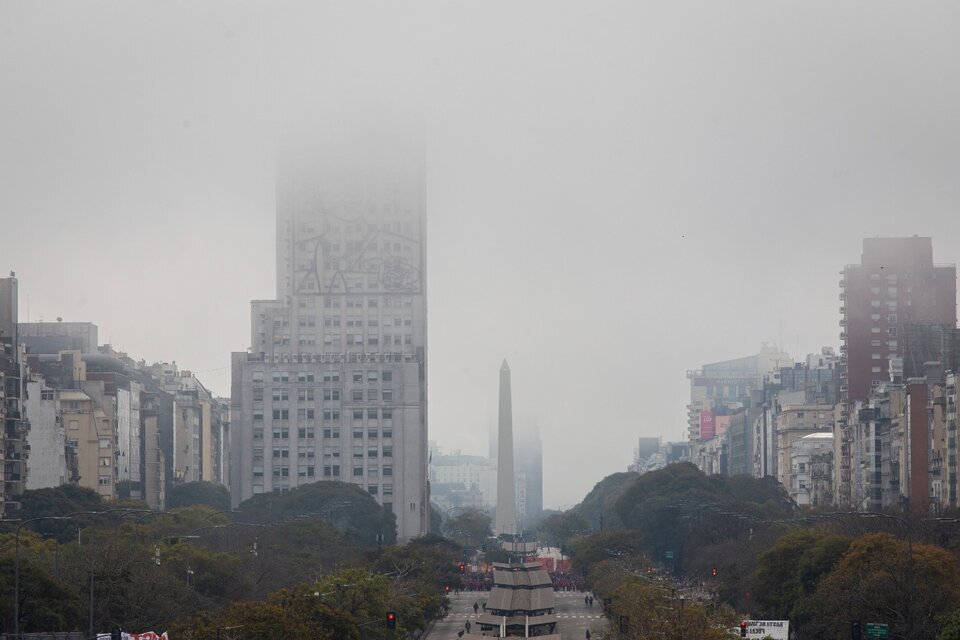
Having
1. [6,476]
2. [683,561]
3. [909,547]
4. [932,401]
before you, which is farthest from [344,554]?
[909,547]

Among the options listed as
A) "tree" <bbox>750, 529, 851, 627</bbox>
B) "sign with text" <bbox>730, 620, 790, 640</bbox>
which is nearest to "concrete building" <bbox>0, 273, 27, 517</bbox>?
"tree" <bbox>750, 529, 851, 627</bbox>

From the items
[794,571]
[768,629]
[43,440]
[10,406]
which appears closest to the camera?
[768,629]

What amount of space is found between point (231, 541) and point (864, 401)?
A: 78118 millimetres

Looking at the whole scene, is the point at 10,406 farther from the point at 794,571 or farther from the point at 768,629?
the point at 768,629

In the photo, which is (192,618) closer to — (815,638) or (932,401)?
(815,638)

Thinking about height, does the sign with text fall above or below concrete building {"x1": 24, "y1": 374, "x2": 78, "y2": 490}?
below

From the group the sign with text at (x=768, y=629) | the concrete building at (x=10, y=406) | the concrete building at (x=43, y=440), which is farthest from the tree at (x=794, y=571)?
the concrete building at (x=43, y=440)

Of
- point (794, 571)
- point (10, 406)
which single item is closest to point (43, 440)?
point (10, 406)

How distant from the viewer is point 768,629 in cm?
9581

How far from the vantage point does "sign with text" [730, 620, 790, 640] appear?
94938 millimetres

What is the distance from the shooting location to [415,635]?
124688mm

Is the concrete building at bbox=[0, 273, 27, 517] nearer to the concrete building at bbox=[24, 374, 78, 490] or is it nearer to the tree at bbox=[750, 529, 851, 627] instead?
the concrete building at bbox=[24, 374, 78, 490]

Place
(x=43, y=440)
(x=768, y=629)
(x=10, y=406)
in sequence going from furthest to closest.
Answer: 1. (x=43, y=440)
2. (x=10, y=406)
3. (x=768, y=629)

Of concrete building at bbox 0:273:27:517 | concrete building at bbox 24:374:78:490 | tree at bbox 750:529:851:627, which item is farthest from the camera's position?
concrete building at bbox 24:374:78:490
